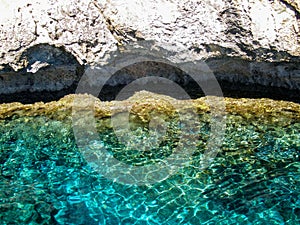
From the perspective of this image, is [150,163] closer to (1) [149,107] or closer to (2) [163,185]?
(2) [163,185]

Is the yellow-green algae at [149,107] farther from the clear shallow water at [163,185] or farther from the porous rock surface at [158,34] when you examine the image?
the porous rock surface at [158,34]

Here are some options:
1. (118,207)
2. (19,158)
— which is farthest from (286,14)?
(19,158)

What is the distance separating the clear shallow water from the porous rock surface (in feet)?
5.24

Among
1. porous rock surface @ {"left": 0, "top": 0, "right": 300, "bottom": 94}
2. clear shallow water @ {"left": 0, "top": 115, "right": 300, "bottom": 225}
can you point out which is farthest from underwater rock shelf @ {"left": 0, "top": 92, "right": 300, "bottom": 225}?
porous rock surface @ {"left": 0, "top": 0, "right": 300, "bottom": 94}

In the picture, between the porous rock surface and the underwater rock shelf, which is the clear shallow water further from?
the porous rock surface

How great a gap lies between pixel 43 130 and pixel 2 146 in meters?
0.89

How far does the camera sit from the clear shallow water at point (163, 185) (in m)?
6.39

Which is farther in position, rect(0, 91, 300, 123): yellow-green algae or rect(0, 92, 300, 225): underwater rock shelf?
rect(0, 91, 300, 123): yellow-green algae

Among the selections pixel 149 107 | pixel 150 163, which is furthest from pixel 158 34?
pixel 150 163

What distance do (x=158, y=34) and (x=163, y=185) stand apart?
12.3 feet

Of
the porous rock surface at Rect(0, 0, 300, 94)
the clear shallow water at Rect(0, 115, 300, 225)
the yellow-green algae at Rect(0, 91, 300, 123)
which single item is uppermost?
the porous rock surface at Rect(0, 0, 300, 94)

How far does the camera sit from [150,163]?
25.3ft

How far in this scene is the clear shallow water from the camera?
21.0ft

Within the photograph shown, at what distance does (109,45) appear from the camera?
31.5 ft
